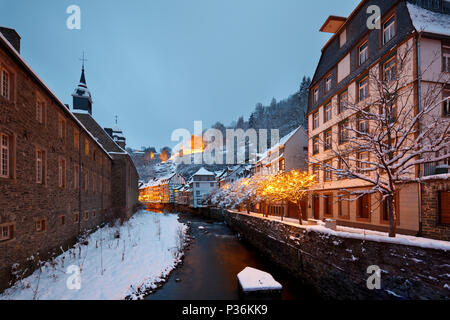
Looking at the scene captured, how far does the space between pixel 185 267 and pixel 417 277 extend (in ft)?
42.2

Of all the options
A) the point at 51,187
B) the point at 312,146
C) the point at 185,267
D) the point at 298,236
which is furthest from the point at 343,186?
the point at 51,187

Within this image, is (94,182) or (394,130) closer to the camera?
(394,130)

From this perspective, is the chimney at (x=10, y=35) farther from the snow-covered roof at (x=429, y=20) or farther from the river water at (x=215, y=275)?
the snow-covered roof at (x=429, y=20)

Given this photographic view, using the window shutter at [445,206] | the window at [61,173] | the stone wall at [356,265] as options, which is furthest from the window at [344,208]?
the window at [61,173]

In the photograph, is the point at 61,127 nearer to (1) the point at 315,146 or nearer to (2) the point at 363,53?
(1) the point at 315,146

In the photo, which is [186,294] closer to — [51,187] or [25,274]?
[25,274]

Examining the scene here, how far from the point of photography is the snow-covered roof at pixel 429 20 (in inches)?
504

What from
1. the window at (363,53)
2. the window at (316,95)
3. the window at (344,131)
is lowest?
the window at (344,131)

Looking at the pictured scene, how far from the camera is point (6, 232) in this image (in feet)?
26.9

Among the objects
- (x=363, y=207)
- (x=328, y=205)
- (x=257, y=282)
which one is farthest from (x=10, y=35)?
(x=328, y=205)

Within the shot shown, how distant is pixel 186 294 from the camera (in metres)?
11.5

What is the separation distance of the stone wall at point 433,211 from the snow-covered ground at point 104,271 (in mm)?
14603

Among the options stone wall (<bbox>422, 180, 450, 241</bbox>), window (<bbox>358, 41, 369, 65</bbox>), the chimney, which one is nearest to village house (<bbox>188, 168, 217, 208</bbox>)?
window (<bbox>358, 41, 369, 65</bbox>)

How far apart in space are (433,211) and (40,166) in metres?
19.8
